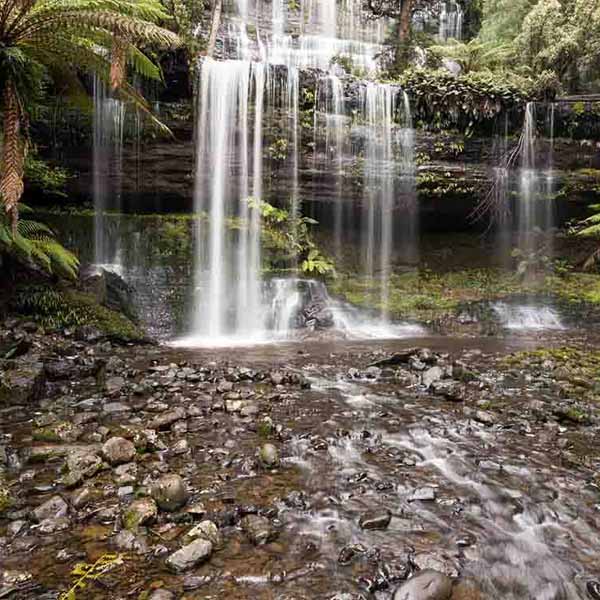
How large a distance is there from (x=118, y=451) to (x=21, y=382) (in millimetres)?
1861

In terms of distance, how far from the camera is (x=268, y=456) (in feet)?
11.9

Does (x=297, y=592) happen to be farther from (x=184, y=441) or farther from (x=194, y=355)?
(x=194, y=355)

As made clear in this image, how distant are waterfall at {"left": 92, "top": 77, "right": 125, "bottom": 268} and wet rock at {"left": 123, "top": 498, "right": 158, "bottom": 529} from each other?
9903 mm

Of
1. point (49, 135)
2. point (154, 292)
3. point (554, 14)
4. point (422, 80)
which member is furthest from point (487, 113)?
point (49, 135)

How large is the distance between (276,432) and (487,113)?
465 inches

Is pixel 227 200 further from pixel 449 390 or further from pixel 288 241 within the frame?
pixel 449 390

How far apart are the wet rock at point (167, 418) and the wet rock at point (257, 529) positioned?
156 centimetres

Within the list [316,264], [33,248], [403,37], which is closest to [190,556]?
[33,248]

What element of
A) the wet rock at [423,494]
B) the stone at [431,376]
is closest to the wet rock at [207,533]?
the wet rock at [423,494]

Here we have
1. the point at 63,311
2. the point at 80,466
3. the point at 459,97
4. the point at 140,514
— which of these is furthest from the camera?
the point at 459,97

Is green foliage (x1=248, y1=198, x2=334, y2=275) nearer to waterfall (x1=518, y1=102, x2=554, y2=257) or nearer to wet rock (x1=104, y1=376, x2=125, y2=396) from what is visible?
waterfall (x1=518, y1=102, x2=554, y2=257)

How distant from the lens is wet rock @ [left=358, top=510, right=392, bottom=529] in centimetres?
286

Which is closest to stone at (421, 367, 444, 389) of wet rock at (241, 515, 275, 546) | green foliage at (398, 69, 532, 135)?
wet rock at (241, 515, 275, 546)

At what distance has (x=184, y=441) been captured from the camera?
12.7 ft
